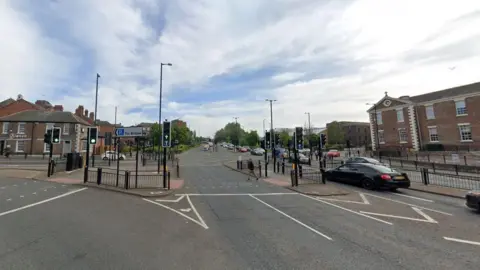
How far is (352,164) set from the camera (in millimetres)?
16609

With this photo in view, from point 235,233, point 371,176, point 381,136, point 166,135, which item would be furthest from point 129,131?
point 381,136

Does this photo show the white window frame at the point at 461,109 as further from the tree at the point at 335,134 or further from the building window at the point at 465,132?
the tree at the point at 335,134

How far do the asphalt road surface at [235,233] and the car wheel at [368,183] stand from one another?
265 cm

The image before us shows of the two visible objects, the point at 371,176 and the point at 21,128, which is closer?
the point at 371,176

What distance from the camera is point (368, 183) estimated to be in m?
14.6

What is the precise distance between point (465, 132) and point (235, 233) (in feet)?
145

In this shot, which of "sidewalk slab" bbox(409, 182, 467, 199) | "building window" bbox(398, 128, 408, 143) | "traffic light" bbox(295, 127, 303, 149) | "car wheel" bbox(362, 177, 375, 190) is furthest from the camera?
"building window" bbox(398, 128, 408, 143)

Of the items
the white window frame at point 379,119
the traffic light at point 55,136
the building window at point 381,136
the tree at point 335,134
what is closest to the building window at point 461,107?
the white window frame at point 379,119

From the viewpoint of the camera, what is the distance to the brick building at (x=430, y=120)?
1385 inches

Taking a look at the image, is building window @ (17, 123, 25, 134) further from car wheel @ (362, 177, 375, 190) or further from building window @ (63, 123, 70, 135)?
car wheel @ (362, 177, 375, 190)

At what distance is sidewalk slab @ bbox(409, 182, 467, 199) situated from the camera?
1226 centimetres

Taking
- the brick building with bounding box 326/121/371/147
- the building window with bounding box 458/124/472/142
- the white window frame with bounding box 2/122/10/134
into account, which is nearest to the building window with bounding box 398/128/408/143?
the building window with bounding box 458/124/472/142

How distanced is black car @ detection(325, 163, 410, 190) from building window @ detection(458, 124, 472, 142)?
31471 mm

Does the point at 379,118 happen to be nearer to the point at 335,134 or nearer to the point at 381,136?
the point at 381,136
